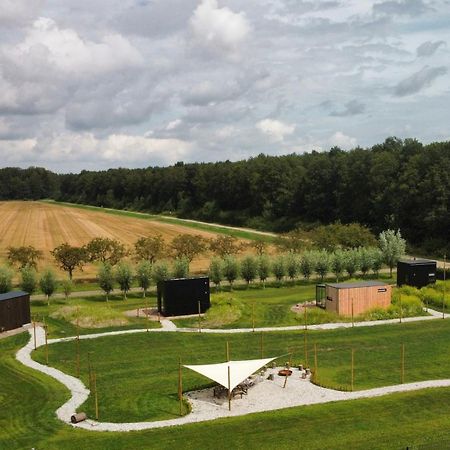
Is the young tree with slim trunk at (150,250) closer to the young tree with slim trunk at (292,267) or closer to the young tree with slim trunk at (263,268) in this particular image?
the young tree with slim trunk at (263,268)

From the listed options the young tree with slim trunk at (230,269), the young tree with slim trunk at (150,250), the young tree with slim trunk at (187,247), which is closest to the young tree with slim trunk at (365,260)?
the young tree with slim trunk at (230,269)

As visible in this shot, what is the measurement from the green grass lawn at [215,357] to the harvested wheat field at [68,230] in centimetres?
3509

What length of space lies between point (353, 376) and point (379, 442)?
8.30m

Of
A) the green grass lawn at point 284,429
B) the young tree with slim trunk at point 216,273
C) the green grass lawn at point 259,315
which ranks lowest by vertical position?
the green grass lawn at point 284,429

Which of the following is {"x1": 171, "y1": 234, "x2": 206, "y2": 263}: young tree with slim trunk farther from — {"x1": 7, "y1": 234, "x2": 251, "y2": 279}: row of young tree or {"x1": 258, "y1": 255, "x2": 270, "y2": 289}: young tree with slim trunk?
{"x1": 258, "y1": 255, "x2": 270, "y2": 289}: young tree with slim trunk

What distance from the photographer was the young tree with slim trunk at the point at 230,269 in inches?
2328

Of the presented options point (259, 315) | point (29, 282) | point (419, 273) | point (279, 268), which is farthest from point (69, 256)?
point (419, 273)

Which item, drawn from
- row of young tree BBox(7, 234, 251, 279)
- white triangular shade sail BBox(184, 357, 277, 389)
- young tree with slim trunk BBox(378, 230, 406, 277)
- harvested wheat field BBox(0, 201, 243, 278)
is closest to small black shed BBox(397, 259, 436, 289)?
young tree with slim trunk BBox(378, 230, 406, 277)

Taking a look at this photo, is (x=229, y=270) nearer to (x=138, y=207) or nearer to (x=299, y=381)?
(x=299, y=381)

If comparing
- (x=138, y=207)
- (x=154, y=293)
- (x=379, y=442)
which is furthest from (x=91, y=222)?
(x=379, y=442)

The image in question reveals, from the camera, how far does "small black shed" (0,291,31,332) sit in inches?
1610

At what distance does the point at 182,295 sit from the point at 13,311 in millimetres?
12949

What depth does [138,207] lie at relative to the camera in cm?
18850

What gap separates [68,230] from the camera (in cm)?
11588
